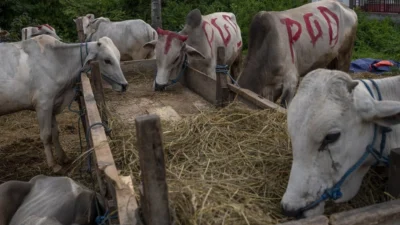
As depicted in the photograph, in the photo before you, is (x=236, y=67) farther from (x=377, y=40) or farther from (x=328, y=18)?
(x=377, y=40)

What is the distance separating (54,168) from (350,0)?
18613mm

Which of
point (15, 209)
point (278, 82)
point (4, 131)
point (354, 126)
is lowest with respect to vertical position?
point (4, 131)

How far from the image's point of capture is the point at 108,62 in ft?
17.9

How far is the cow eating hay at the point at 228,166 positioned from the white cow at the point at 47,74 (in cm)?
151

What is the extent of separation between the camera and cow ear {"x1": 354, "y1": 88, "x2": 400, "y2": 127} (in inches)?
85.5

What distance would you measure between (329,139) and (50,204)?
202cm

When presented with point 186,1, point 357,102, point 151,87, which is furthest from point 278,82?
point 186,1

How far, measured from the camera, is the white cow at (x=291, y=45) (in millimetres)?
5605

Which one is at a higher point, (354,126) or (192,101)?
(354,126)

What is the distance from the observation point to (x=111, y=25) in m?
9.89

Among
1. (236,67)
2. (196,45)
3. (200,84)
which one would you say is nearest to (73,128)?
(196,45)

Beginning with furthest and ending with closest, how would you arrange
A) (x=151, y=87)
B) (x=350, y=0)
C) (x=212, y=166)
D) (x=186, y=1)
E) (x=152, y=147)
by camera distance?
1. (x=350, y=0)
2. (x=186, y=1)
3. (x=151, y=87)
4. (x=212, y=166)
5. (x=152, y=147)

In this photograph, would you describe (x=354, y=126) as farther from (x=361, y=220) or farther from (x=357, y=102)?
(x=361, y=220)

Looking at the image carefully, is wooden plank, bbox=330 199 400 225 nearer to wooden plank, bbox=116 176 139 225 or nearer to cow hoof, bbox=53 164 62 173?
wooden plank, bbox=116 176 139 225
